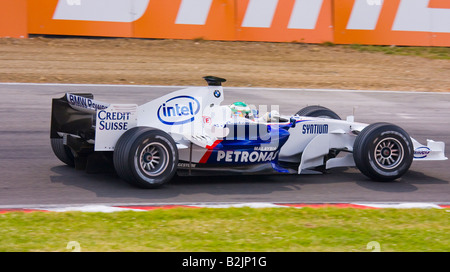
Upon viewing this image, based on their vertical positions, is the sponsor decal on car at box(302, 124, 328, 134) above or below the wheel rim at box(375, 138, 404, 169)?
above

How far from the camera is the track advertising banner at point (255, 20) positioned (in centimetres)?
1641

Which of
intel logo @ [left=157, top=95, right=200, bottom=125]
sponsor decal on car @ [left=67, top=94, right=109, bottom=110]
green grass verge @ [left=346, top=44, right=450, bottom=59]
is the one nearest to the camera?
sponsor decal on car @ [left=67, top=94, right=109, bottom=110]

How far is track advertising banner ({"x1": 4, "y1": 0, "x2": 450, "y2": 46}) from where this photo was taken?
16.4m

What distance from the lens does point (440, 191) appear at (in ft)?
27.9

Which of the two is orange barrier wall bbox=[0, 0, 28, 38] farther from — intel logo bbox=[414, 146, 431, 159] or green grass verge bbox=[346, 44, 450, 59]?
intel logo bbox=[414, 146, 431, 159]

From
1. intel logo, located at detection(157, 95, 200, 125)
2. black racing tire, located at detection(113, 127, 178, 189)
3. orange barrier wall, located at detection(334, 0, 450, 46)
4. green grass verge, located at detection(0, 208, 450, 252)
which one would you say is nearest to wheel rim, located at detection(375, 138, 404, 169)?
green grass verge, located at detection(0, 208, 450, 252)

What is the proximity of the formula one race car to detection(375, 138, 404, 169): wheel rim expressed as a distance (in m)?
0.01

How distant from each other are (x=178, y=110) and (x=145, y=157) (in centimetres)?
91

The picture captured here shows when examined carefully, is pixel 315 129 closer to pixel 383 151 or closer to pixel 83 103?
pixel 383 151

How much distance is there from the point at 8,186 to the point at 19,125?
3.10 metres

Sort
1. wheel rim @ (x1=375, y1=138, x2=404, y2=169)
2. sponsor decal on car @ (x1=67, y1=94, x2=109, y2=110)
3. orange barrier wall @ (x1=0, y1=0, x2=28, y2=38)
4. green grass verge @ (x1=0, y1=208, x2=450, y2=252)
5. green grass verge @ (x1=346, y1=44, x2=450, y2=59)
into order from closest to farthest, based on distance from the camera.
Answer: green grass verge @ (x1=0, y1=208, x2=450, y2=252) < sponsor decal on car @ (x1=67, y1=94, x2=109, y2=110) < wheel rim @ (x1=375, y1=138, x2=404, y2=169) < orange barrier wall @ (x1=0, y1=0, x2=28, y2=38) < green grass verge @ (x1=346, y1=44, x2=450, y2=59)

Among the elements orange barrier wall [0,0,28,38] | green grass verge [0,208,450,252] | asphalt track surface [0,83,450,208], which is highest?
orange barrier wall [0,0,28,38]

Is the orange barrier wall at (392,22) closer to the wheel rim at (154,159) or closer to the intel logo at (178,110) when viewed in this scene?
the intel logo at (178,110)
